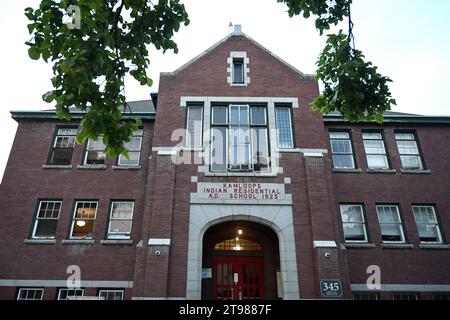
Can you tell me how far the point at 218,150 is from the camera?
49.1 ft

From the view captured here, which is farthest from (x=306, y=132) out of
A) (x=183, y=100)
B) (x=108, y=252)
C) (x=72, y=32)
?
(x=72, y=32)

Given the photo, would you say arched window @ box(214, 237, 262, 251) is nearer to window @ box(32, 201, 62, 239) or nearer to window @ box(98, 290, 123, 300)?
window @ box(98, 290, 123, 300)

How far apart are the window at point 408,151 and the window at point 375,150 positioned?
87 centimetres

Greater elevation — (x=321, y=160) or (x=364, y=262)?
(x=321, y=160)

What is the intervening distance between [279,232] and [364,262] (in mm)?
4696

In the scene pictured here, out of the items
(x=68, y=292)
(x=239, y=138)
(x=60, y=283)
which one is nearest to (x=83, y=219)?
(x=60, y=283)

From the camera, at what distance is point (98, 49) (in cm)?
631

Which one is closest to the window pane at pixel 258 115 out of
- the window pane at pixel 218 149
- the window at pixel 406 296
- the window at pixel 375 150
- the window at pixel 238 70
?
the window pane at pixel 218 149

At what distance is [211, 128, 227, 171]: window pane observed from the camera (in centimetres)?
1461

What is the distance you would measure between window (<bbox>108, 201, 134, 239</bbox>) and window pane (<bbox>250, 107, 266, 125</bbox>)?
6844 millimetres

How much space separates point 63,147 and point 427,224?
17.9 meters

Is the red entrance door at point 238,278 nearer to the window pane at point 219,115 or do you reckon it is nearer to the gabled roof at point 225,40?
the window pane at point 219,115

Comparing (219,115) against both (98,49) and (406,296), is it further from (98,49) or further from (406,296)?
(406,296)
